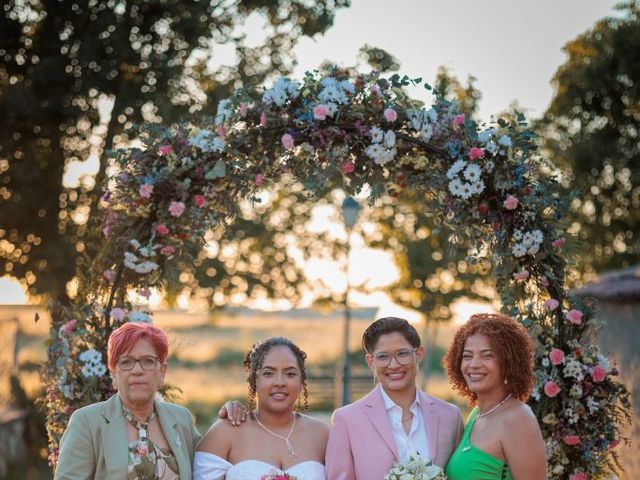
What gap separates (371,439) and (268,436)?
2.00 ft

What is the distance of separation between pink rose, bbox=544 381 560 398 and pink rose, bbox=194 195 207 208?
118 inches

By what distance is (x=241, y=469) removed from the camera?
5641mm

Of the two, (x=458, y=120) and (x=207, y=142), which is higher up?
(x=458, y=120)

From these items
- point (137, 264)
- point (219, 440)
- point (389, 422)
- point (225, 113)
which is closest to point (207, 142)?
point (225, 113)

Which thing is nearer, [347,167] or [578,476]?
[578,476]

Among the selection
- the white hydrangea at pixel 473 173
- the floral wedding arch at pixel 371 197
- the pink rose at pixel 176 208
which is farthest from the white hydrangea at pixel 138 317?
the white hydrangea at pixel 473 173

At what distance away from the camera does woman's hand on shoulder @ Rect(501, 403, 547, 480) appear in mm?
5348

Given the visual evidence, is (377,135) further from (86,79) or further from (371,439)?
(86,79)

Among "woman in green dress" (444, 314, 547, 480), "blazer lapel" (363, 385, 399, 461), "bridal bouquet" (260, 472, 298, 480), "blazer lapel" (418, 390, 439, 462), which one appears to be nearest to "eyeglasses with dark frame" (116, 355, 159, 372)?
"bridal bouquet" (260, 472, 298, 480)

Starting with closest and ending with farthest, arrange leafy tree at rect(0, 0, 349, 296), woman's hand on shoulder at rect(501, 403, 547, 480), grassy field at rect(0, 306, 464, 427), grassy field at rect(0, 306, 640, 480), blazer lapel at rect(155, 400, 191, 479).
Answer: woman's hand on shoulder at rect(501, 403, 547, 480) < blazer lapel at rect(155, 400, 191, 479) < leafy tree at rect(0, 0, 349, 296) < grassy field at rect(0, 306, 640, 480) < grassy field at rect(0, 306, 464, 427)

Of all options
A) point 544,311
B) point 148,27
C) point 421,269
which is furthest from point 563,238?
point 421,269

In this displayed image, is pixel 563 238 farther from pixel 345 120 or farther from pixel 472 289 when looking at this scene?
pixel 472 289

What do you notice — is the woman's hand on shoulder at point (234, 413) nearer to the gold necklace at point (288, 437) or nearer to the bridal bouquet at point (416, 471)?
the gold necklace at point (288, 437)

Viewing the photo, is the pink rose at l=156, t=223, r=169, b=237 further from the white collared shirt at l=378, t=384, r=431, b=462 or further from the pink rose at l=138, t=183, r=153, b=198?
the white collared shirt at l=378, t=384, r=431, b=462
